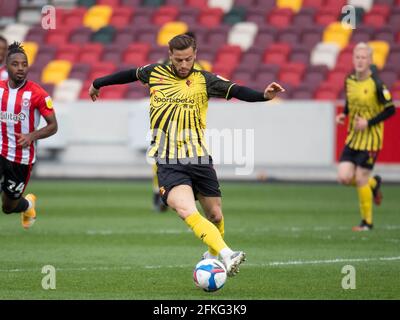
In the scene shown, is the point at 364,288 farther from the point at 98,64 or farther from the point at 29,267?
the point at 98,64

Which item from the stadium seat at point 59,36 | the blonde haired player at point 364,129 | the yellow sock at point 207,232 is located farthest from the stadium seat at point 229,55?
the yellow sock at point 207,232

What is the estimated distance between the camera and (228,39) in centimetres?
2652

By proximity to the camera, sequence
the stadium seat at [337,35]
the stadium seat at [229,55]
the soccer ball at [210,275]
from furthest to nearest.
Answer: the stadium seat at [229,55] → the stadium seat at [337,35] → the soccer ball at [210,275]

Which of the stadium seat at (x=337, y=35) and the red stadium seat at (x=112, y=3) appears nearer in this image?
the stadium seat at (x=337, y=35)

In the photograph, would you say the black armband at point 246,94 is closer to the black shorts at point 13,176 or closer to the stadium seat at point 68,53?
the black shorts at point 13,176

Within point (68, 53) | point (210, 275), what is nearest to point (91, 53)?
point (68, 53)

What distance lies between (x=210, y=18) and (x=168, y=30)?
1.15 meters

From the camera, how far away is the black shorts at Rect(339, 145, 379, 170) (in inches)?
538

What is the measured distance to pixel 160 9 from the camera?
27.4 m

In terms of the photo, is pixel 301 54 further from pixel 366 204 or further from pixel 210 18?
pixel 366 204

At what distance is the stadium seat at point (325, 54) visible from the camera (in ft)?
82.6

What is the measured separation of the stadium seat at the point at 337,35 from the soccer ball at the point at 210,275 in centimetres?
1794
